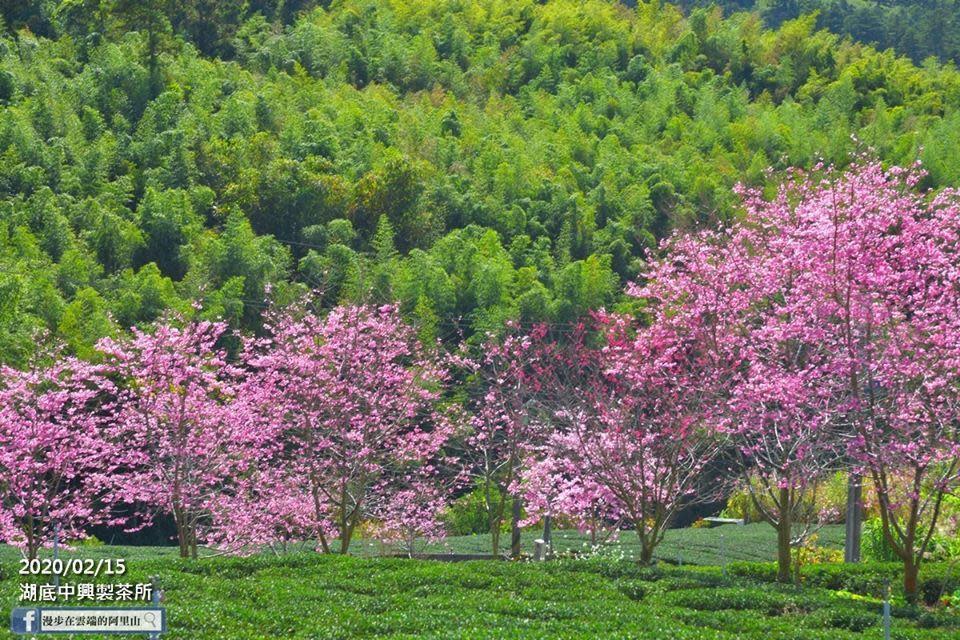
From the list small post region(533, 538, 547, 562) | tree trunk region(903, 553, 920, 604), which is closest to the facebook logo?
tree trunk region(903, 553, 920, 604)

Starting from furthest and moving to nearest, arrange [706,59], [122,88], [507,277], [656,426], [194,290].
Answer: [706,59] < [122,88] < [507,277] < [194,290] < [656,426]

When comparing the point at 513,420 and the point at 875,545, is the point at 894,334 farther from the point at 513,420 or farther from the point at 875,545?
the point at 513,420

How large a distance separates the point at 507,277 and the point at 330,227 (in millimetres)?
6588

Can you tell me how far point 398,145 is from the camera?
5025 centimetres

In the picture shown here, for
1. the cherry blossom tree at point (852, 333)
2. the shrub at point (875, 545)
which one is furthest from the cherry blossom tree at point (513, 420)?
the shrub at point (875, 545)

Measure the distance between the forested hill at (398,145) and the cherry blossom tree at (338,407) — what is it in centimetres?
267

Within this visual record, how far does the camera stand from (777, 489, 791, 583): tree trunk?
50.0 feet

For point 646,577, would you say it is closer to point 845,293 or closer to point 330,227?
point 845,293

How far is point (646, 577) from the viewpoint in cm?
1480

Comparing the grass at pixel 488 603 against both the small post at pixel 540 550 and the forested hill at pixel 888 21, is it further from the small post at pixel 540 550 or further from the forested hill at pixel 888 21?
the forested hill at pixel 888 21

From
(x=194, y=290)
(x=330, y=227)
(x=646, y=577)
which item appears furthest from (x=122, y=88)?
(x=646, y=577)

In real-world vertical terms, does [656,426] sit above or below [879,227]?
below

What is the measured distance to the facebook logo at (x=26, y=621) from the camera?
7.26m

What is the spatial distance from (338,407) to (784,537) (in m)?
7.96
